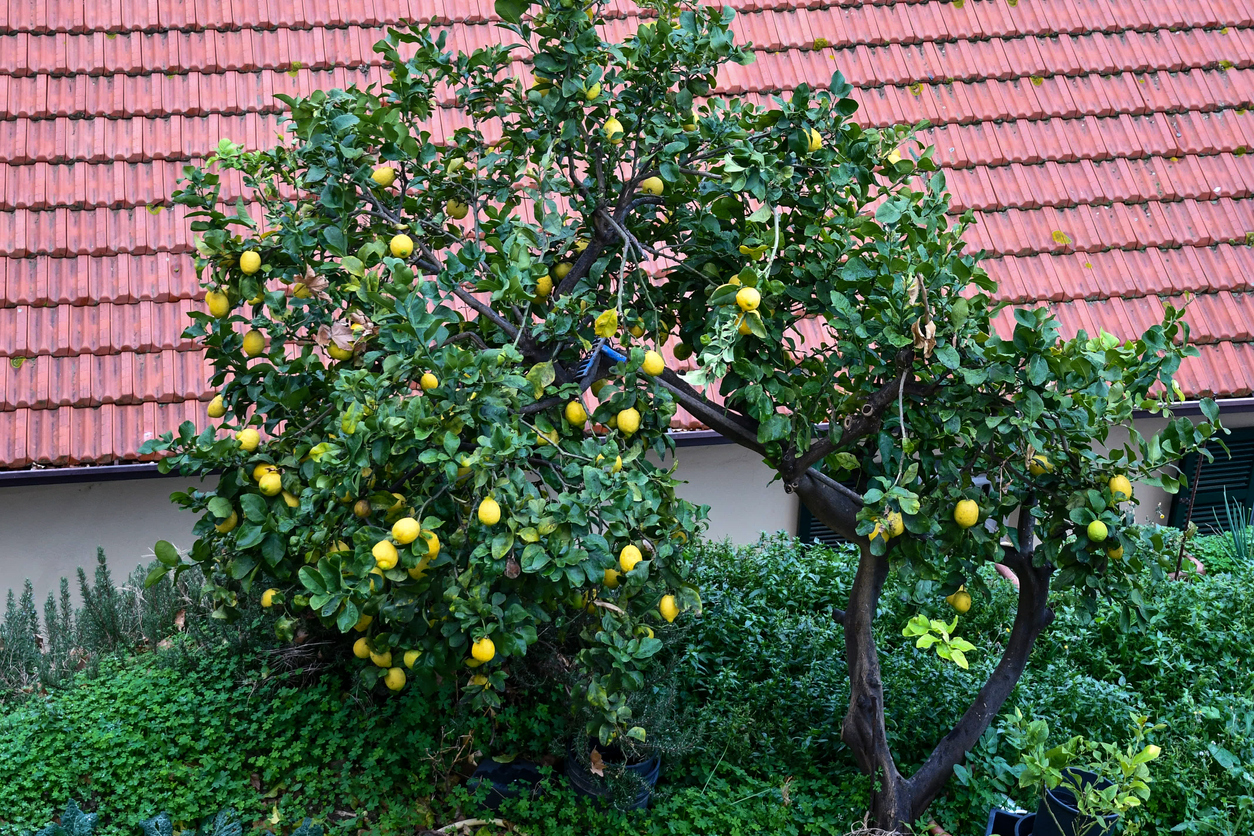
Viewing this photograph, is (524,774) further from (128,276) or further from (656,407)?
(128,276)

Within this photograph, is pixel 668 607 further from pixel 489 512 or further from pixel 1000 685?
pixel 1000 685

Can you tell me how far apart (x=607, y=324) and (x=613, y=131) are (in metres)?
0.70

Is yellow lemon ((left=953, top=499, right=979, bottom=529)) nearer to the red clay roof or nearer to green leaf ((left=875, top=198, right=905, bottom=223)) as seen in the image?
green leaf ((left=875, top=198, right=905, bottom=223))

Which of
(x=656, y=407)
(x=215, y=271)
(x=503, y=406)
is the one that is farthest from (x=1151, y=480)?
(x=215, y=271)

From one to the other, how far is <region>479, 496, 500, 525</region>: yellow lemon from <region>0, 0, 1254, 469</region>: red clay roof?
3140 mm

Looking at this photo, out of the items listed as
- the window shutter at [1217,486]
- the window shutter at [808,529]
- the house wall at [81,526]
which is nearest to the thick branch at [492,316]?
the house wall at [81,526]

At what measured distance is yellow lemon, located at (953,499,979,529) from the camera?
3135 millimetres

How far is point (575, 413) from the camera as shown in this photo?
3127mm

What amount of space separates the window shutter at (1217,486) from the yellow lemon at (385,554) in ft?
18.9

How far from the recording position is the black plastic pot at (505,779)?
404 cm

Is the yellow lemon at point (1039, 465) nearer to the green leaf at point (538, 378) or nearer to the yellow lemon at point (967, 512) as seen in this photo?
the yellow lemon at point (967, 512)

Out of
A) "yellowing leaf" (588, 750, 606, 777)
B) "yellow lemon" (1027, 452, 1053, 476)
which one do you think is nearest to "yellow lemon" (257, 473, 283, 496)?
"yellowing leaf" (588, 750, 606, 777)

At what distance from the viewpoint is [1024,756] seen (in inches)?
132

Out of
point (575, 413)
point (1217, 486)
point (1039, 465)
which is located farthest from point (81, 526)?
point (1217, 486)
